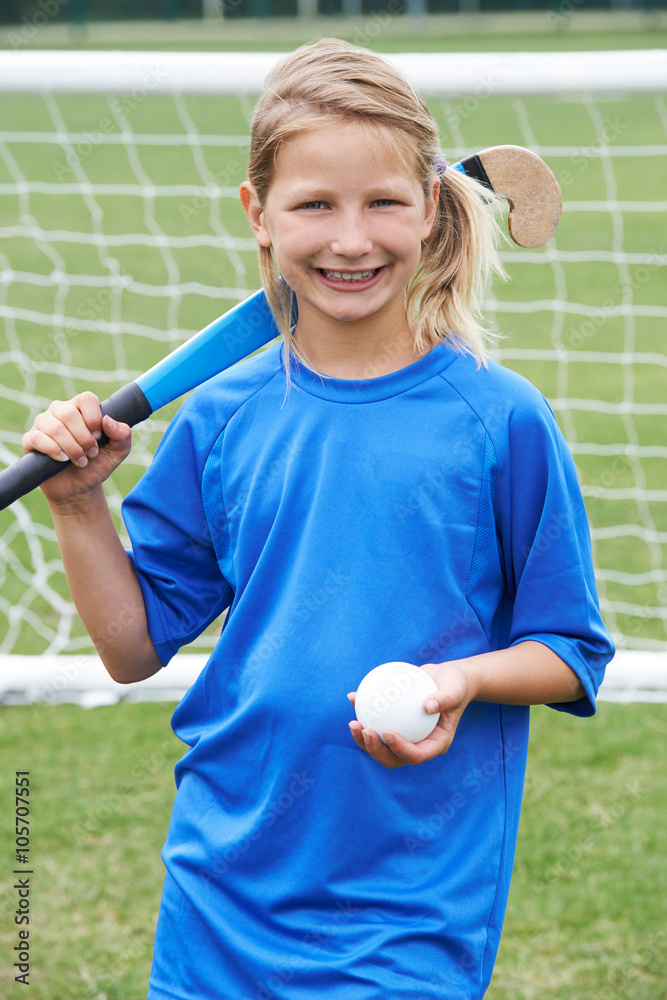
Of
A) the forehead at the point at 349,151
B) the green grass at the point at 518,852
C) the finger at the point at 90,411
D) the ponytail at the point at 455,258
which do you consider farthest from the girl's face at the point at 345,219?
the green grass at the point at 518,852

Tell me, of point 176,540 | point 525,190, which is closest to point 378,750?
point 176,540

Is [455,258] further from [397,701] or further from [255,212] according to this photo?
[397,701]

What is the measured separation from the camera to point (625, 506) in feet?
17.2

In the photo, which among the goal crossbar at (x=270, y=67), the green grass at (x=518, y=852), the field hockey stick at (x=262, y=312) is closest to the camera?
the field hockey stick at (x=262, y=312)

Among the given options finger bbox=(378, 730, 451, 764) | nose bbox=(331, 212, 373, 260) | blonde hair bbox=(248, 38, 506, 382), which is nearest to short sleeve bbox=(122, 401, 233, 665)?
blonde hair bbox=(248, 38, 506, 382)

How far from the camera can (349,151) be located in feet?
4.46

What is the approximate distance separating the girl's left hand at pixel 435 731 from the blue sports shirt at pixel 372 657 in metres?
0.08

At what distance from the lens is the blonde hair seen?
1381mm

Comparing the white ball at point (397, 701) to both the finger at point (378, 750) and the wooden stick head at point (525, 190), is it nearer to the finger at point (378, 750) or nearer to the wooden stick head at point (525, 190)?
the finger at point (378, 750)

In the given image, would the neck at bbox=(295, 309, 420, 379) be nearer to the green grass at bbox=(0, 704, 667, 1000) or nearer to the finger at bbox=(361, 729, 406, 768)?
the finger at bbox=(361, 729, 406, 768)

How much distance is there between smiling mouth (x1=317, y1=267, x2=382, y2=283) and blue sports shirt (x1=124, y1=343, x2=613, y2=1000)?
5.0 inches

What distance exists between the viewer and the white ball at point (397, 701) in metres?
1.30

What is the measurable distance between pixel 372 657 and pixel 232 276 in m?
7.72

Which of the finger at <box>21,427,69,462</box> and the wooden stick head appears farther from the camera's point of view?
the wooden stick head
